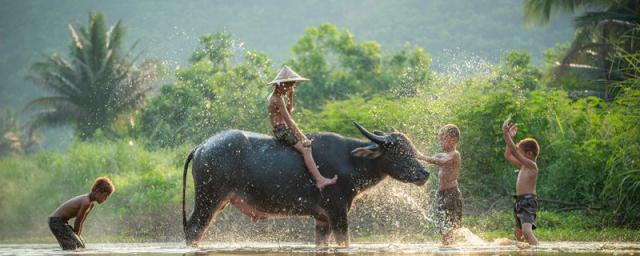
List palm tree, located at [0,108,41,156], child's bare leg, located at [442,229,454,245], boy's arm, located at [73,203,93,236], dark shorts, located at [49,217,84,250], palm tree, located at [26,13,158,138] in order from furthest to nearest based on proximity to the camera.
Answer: palm tree, located at [0,108,41,156] → palm tree, located at [26,13,158,138] → boy's arm, located at [73,203,93,236] → dark shorts, located at [49,217,84,250] → child's bare leg, located at [442,229,454,245]

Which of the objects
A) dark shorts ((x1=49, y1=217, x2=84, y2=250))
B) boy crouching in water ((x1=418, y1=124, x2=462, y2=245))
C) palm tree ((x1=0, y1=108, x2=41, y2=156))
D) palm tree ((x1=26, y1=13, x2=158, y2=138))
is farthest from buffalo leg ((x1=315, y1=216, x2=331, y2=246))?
palm tree ((x1=0, y1=108, x2=41, y2=156))

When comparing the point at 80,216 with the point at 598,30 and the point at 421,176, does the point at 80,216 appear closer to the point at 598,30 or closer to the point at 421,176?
the point at 421,176

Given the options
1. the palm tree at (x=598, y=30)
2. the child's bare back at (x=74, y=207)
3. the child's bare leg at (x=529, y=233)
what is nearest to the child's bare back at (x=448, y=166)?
the child's bare leg at (x=529, y=233)

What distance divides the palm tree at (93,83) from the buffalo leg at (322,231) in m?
38.5

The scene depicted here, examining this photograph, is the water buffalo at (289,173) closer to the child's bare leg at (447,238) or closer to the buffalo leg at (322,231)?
the buffalo leg at (322,231)

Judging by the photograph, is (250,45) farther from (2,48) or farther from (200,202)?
(200,202)

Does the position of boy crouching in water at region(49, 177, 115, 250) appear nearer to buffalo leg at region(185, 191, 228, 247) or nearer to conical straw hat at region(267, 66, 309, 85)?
buffalo leg at region(185, 191, 228, 247)

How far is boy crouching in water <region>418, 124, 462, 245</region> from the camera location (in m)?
11.2

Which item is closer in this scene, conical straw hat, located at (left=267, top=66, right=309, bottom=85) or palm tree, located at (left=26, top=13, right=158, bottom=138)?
conical straw hat, located at (left=267, top=66, right=309, bottom=85)

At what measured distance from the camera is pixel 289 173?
36.8ft

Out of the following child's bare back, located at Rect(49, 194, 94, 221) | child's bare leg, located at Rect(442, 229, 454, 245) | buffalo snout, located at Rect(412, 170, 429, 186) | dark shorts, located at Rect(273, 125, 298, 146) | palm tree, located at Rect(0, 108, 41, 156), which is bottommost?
palm tree, located at Rect(0, 108, 41, 156)

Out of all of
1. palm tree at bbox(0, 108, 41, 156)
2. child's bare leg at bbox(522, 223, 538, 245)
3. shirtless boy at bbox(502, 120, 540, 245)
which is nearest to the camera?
child's bare leg at bbox(522, 223, 538, 245)

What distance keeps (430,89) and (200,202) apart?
8.64 m

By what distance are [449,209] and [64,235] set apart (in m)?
4.37
